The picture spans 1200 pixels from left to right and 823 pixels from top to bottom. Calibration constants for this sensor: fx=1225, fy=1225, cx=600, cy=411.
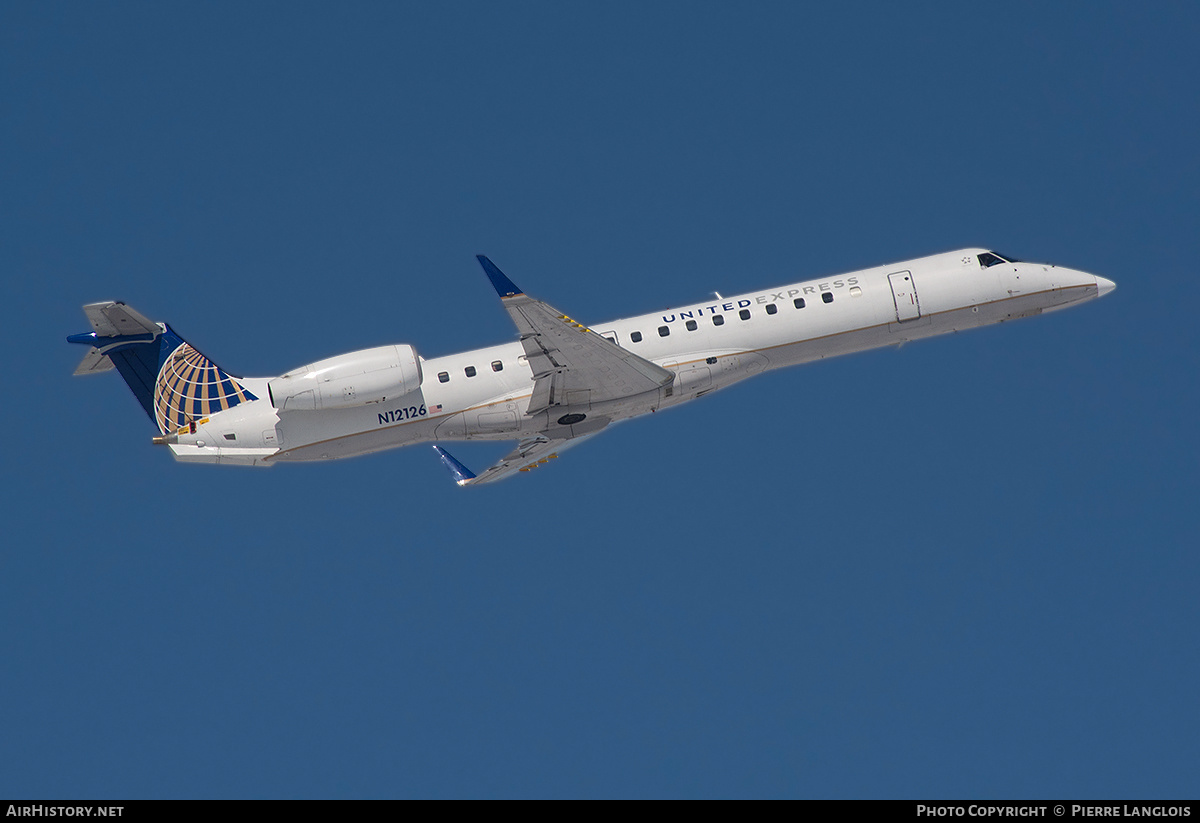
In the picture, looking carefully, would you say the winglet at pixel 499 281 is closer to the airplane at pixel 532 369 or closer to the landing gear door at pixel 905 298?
the airplane at pixel 532 369

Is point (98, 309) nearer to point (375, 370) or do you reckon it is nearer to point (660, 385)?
point (375, 370)

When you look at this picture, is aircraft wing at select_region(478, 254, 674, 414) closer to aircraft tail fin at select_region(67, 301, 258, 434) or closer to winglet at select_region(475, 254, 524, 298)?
winglet at select_region(475, 254, 524, 298)

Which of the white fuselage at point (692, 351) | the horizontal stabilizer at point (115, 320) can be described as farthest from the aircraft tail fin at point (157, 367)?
the white fuselage at point (692, 351)

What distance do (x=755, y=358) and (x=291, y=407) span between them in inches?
483

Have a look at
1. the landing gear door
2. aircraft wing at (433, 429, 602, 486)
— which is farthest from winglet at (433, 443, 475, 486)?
the landing gear door

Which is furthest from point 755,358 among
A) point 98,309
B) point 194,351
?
point 98,309

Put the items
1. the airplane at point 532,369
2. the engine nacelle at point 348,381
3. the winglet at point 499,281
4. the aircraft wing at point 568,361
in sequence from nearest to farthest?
the winglet at point 499,281 → the aircraft wing at point 568,361 → the engine nacelle at point 348,381 → the airplane at point 532,369

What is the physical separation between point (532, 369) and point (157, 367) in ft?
34.2

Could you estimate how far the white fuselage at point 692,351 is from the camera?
31906 mm

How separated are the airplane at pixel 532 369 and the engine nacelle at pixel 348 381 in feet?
0.09

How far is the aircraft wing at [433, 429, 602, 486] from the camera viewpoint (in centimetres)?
3634

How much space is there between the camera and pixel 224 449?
3188 cm
